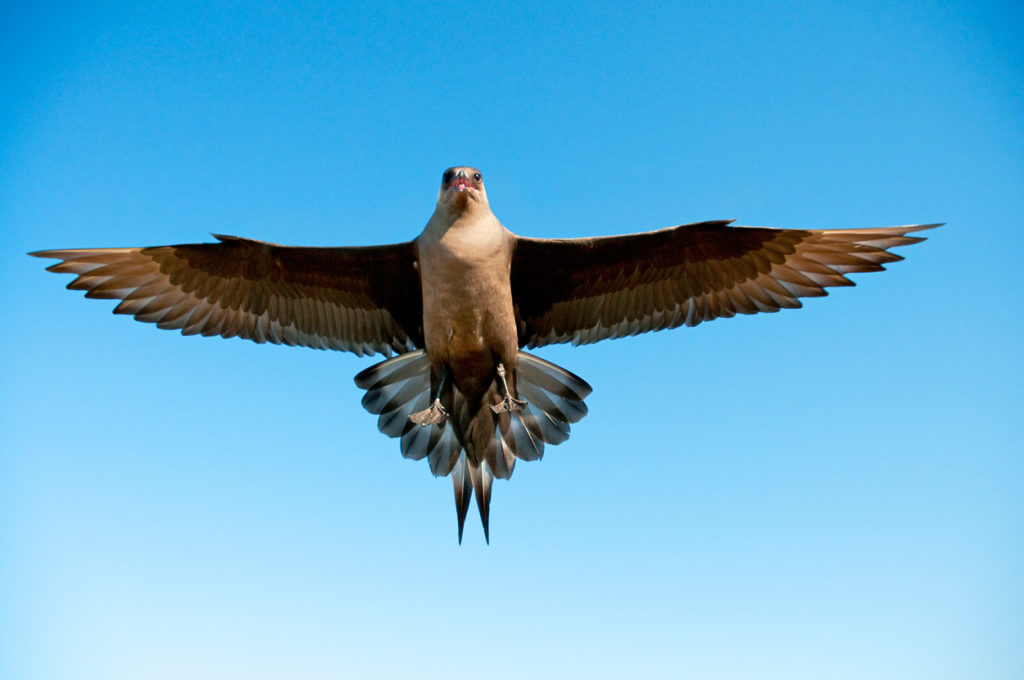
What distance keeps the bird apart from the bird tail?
1cm

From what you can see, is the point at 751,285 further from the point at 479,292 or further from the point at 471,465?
the point at 471,465

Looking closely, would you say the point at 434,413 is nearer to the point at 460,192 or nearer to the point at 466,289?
the point at 466,289

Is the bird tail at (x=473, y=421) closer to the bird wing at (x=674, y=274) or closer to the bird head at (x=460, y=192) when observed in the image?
the bird wing at (x=674, y=274)

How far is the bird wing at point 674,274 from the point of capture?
622 cm

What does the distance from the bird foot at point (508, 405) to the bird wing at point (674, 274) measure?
28.7 inches

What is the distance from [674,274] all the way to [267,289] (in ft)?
11.1

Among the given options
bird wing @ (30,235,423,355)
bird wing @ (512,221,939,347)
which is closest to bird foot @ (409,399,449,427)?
bird wing @ (30,235,423,355)

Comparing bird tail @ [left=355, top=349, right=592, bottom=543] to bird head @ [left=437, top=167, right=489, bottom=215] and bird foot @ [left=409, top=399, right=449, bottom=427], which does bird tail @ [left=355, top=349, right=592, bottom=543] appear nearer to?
bird foot @ [left=409, top=399, right=449, bottom=427]

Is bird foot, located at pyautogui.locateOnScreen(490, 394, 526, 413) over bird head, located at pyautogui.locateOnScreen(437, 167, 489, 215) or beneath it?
beneath

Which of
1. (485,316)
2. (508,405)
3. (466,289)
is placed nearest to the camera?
(466,289)

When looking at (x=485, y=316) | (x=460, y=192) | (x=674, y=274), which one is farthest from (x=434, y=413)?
(x=674, y=274)

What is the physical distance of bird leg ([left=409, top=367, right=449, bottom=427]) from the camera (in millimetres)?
→ 6074

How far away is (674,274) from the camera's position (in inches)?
257

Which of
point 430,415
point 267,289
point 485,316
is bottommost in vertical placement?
point 430,415
